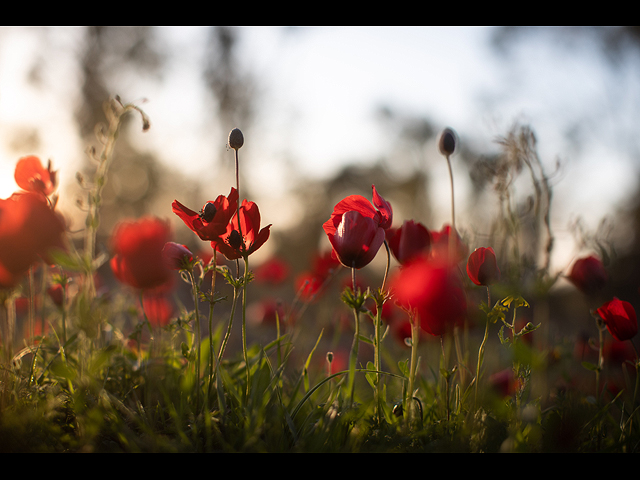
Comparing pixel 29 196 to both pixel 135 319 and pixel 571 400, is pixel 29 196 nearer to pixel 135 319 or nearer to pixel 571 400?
pixel 135 319

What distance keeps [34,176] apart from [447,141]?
135cm

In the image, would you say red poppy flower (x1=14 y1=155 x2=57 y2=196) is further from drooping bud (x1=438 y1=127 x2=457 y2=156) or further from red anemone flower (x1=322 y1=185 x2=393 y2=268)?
drooping bud (x1=438 y1=127 x2=457 y2=156)

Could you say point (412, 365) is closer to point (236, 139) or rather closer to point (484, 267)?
point (484, 267)

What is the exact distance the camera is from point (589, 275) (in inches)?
59.6

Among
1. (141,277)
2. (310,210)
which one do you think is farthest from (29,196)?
(310,210)

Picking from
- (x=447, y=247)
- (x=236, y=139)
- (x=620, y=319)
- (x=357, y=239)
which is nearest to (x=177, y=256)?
(x=236, y=139)

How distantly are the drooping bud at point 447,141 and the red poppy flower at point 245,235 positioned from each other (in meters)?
0.59

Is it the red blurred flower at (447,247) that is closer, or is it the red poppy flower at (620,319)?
the red blurred flower at (447,247)

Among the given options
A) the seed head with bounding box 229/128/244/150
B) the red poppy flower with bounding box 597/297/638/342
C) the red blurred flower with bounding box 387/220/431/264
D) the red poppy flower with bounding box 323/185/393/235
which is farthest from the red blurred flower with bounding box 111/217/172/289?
the red poppy flower with bounding box 597/297/638/342

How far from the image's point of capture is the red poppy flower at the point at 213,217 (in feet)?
3.31

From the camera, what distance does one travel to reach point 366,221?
102 cm

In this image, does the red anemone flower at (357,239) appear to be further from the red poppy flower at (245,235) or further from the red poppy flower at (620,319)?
the red poppy flower at (620,319)

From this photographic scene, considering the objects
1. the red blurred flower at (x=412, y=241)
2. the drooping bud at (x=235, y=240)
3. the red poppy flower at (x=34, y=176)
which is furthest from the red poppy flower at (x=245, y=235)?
the red poppy flower at (x=34, y=176)
